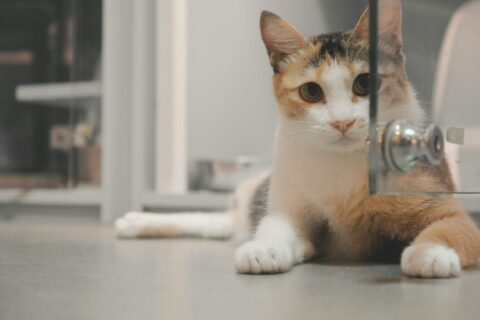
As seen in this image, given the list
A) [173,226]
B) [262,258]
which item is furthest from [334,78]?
[173,226]

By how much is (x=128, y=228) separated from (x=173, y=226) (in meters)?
0.13

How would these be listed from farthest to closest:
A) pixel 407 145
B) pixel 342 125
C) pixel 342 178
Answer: pixel 342 178, pixel 342 125, pixel 407 145

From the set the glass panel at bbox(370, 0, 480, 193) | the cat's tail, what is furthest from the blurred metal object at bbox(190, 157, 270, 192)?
the glass panel at bbox(370, 0, 480, 193)

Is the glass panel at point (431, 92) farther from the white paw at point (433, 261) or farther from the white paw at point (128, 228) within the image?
the white paw at point (128, 228)

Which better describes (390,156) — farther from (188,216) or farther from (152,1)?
(152,1)

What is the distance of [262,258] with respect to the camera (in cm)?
101

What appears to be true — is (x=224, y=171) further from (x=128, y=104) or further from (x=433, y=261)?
(x=433, y=261)

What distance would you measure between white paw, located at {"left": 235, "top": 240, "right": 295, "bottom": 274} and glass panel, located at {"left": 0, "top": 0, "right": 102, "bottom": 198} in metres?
1.56

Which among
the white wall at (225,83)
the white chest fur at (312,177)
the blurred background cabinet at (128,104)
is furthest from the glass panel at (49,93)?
the white chest fur at (312,177)

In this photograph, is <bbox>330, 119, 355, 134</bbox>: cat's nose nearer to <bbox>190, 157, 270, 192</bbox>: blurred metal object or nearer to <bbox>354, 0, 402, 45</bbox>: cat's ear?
<bbox>354, 0, 402, 45</bbox>: cat's ear

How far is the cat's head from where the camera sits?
90cm

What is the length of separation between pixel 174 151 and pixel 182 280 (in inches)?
50.2

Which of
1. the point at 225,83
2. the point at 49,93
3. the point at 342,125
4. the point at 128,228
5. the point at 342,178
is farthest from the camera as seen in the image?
the point at 49,93

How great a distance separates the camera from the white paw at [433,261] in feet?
3.07
